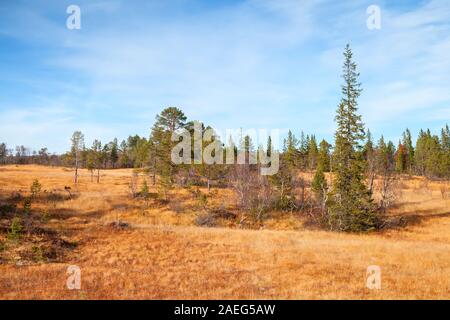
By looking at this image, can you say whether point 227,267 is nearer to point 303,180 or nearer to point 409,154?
point 303,180

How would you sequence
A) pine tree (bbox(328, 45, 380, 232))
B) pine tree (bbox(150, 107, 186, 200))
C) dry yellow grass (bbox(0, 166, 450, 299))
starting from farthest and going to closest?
pine tree (bbox(150, 107, 186, 200)), pine tree (bbox(328, 45, 380, 232)), dry yellow grass (bbox(0, 166, 450, 299))

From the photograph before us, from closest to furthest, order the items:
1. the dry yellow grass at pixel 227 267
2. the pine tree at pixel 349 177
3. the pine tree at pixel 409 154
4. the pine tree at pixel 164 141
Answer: the dry yellow grass at pixel 227 267 < the pine tree at pixel 349 177 < the pine tree at pixel 164 141 < the pine tree at pixel 409 154

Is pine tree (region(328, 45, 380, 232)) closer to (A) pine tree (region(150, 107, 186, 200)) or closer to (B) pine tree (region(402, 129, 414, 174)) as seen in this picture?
(A) pine tree (region(150, 107, 186, 200))

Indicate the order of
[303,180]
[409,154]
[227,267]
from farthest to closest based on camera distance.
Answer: [409,154] < [303,180] < [227,267]

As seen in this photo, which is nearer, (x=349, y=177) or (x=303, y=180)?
(x=349, y=177)

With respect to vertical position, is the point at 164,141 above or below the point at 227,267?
above

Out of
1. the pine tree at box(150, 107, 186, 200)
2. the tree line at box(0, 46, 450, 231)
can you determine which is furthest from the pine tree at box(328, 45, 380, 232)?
the pine tree at box(150, 107, 186, 200)

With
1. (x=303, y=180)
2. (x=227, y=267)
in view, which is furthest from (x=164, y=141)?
(x=227, y=267)

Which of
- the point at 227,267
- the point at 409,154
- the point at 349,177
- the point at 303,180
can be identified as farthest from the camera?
the point at 409,154

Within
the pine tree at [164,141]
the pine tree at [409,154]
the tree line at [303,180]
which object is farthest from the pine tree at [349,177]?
the pine tree at [409,154]

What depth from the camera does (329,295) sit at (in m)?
13.0

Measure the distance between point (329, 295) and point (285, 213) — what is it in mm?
33097

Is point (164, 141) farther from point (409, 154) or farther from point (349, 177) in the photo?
point (409, 154)

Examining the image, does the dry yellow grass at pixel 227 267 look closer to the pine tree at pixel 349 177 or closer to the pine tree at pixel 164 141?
the pine tree at pixel 349 177
